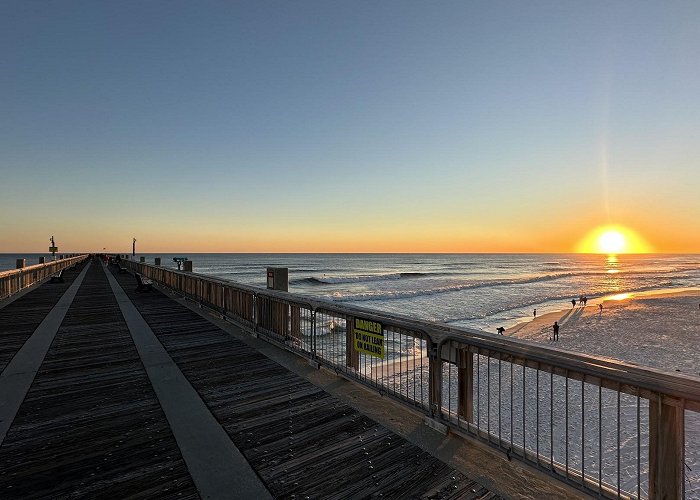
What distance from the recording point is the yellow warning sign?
4441 mm

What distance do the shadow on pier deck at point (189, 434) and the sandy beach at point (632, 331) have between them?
42.4 feet

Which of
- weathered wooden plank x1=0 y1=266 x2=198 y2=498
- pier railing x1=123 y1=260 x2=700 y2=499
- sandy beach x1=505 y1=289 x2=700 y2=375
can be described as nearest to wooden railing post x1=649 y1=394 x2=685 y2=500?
pier railing x1=123 y1=260 x2=700 y2=499

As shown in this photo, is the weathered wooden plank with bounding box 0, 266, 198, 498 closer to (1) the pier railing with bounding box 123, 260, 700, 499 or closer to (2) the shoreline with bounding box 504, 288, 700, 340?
(1) the pier railing with bounding box 123, 260, 700, 499

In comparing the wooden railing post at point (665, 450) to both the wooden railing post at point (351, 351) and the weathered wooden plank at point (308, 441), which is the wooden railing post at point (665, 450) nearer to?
the weathered wooden plank at point (308, 441)

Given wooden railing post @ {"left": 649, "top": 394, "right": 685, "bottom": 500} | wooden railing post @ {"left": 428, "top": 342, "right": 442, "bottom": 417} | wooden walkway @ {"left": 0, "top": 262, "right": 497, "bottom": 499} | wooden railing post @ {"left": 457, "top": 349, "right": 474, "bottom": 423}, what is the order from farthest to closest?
wooden railing post @ {"left": 428, "top": 342, "right": 442, "bottom": 417}, wooden railing post @ {"left": 457, "top": 349, "right": 474, "bottom": 423}, wooden walkway @ {"left": 0, "top": 262, "right": 497, "bottom": 499}, wooden railing post @ {"left": 649, "top": 394, "right": 685, "bottom": 500}

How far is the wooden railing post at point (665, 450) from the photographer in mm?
2217

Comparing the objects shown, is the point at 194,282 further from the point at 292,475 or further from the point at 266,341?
the point at 292,475

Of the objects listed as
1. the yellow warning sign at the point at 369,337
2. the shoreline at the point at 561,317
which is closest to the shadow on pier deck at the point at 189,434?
the yellow warning sign at the point at 369,337

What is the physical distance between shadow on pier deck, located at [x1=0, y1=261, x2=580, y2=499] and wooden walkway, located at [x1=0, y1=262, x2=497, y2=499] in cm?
1

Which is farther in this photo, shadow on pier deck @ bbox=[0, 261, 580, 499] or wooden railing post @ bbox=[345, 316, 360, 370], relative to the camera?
wooden railing post @ bbox=[345, 316, 360, 370]

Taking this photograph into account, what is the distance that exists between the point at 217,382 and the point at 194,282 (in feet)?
28.5

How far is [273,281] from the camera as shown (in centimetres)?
802

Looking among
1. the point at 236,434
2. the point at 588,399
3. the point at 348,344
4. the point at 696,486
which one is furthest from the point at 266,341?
the point at 588,399

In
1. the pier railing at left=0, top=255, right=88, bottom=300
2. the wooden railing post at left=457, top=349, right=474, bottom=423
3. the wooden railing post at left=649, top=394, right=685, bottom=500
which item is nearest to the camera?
the wooden railing post at left=649, top=394, right=685, bottom=500
